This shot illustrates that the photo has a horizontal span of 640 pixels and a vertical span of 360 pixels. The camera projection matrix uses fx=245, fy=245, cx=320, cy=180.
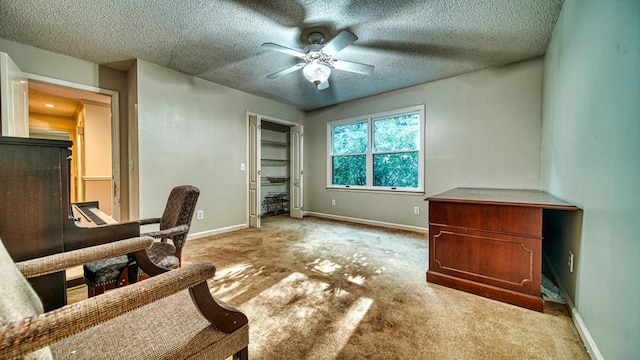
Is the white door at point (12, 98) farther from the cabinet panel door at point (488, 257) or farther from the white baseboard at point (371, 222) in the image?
the white baseboard at point (371, 222)

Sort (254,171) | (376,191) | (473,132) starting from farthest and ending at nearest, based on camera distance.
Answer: (376,191) < (254,171) < (473,132)

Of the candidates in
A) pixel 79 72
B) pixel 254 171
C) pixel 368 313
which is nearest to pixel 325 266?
pixel 368 313

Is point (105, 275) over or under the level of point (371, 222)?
over

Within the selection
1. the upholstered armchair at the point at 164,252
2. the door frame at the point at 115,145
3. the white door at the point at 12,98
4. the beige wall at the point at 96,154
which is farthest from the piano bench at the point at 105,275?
the beige wall at the point at 96,154

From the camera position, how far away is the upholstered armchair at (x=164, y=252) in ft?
4.68

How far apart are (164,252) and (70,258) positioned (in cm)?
85

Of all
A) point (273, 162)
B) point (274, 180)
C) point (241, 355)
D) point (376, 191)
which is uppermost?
point (273, 162)

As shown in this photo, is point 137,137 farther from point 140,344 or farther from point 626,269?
point 626,269

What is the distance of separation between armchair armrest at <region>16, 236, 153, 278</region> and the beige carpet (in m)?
0.84

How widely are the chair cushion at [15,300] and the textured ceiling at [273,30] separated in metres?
2.22

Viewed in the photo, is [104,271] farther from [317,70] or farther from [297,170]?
[297,170]

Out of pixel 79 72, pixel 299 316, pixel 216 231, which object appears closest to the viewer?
pixel 299 316

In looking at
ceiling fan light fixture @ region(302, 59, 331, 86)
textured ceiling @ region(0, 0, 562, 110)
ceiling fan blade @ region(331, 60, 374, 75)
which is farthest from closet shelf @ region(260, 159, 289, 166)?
ceiling fan blade @ region(331, 60, 374, 75)

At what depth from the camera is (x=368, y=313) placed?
1.72m
